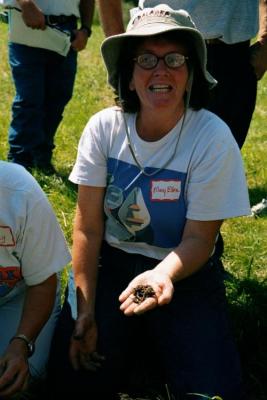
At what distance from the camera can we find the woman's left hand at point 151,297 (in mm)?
2500

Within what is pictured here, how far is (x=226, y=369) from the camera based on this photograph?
279 centimetres

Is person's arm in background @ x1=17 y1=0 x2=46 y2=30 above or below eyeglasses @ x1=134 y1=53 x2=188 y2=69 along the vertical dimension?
below

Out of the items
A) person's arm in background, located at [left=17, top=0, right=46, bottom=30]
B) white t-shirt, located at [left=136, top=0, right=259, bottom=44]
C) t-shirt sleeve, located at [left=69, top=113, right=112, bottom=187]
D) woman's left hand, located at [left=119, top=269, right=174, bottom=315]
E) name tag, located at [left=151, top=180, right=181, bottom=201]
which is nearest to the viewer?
woman's left hand, located at [left=119, top=269, right=174, bottom=315]

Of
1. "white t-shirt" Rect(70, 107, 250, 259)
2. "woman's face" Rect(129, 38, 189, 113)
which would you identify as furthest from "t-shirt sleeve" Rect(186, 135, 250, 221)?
"woman's face" Rect(129, 38, 189, 113)

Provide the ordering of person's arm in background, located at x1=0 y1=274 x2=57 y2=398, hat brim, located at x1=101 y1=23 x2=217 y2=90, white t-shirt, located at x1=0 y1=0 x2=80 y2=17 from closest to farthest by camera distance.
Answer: person's arm in background, located at x1=0 y1=274 x2=57 y2=398
hat brim, located at x1=101 y1=23 x2=217 y2=90
white t-shirt, located at x1=0 y1=0 x2=80 y2=17

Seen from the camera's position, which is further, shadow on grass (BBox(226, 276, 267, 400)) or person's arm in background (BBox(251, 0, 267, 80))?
person's arm in background (BBox(251, 0, 267, 80))

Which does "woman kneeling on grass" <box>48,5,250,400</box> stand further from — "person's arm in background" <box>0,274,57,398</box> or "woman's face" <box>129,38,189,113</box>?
"person's arm in background" <box>0,274,57,398</box>

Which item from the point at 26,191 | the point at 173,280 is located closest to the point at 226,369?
the point at 173,280

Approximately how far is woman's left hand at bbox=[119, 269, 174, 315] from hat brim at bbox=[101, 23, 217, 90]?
2.71 feet

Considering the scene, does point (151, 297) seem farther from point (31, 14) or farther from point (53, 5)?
point (53, 5)


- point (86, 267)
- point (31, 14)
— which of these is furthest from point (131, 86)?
point (31, 14)

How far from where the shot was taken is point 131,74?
9.99 ft

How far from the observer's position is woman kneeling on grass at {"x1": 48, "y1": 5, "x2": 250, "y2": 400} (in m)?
2.82

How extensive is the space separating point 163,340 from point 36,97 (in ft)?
8.87
